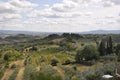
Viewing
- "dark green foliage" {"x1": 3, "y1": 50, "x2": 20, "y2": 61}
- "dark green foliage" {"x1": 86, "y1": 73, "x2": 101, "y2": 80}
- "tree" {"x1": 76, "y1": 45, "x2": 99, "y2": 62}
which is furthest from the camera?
"dark green foliage" {"x1": 3, "y1": 50, "x2": 20, "y2": 61}

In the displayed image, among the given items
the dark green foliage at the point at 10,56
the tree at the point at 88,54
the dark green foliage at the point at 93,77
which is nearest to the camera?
the dark green foliage at the point at 93,77

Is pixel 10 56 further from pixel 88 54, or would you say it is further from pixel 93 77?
pixel 93 77

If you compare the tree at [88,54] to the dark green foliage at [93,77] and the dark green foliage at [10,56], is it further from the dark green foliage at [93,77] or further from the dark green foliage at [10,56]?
the dark green foliage at [93,77]

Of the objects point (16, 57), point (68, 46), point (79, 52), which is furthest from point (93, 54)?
point (68, 46)

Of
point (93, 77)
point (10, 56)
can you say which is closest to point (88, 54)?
point (10, 56)

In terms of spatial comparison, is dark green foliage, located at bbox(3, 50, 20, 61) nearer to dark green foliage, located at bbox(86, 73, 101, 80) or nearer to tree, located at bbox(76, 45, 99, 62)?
tree, located at bbox(76, 45, 99, 62)

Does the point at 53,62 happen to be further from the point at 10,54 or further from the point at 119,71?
the point at 119,71

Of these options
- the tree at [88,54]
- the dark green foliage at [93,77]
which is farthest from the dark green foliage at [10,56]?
the dark green foliage at [93,77]

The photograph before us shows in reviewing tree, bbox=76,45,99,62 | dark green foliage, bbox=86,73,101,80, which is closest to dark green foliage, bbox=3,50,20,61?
tree, bbox=76,45,99,62
